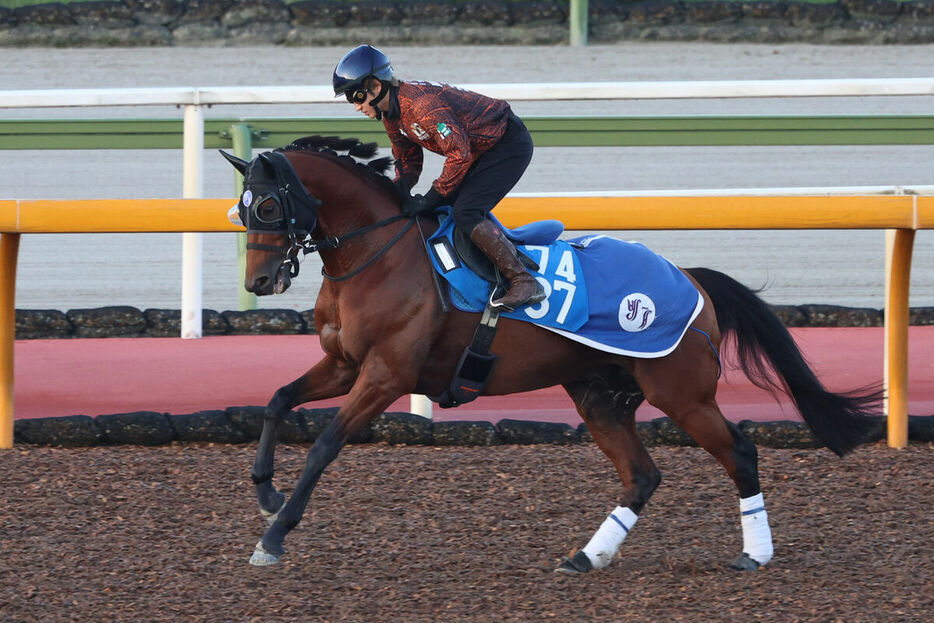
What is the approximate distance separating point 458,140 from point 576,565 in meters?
1.47

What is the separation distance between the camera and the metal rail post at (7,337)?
530 cm

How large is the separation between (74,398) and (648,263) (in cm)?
347

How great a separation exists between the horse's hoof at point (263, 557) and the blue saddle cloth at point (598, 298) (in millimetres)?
1021

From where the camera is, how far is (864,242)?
11086 mm

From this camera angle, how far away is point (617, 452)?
14.3 ft

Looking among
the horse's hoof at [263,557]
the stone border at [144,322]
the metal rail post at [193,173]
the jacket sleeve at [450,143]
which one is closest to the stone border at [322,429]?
the horse's hoof at [263,557]

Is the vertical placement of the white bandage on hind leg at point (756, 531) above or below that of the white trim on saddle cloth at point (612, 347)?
below

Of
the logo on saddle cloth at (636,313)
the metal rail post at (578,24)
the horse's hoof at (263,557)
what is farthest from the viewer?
the metal rail post at (578,24)

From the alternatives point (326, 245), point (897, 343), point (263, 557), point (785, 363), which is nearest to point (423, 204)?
point (326, 245)

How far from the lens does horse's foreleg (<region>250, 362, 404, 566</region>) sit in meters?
3.88

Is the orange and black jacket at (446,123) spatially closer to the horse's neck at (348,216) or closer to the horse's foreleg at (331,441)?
the horse's neck at (348,216)

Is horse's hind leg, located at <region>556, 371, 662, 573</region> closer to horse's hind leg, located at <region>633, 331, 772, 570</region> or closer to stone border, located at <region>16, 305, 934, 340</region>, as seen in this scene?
horse's hind leg, located at <region>633, 331, 772, 570</region>

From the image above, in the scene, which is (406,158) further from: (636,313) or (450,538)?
(450,538)

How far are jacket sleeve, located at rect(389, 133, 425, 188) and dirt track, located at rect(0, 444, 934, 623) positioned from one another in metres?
1.28
